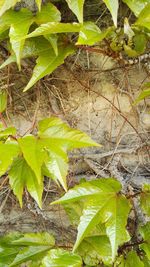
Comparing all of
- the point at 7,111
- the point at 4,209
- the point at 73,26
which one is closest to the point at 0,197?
the point at 4,209

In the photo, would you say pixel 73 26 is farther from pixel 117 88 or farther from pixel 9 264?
pixel 9 264

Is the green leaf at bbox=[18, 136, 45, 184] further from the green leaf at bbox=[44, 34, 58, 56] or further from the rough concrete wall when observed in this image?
the rough concrete wall

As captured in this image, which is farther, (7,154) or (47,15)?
(47,15)

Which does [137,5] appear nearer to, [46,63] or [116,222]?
[46,63]

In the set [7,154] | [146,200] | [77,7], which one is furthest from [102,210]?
[77,7]

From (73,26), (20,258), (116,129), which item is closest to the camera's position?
(73,26)

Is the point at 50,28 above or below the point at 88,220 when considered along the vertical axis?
above

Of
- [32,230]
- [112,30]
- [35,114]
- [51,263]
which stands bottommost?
[32,230]
